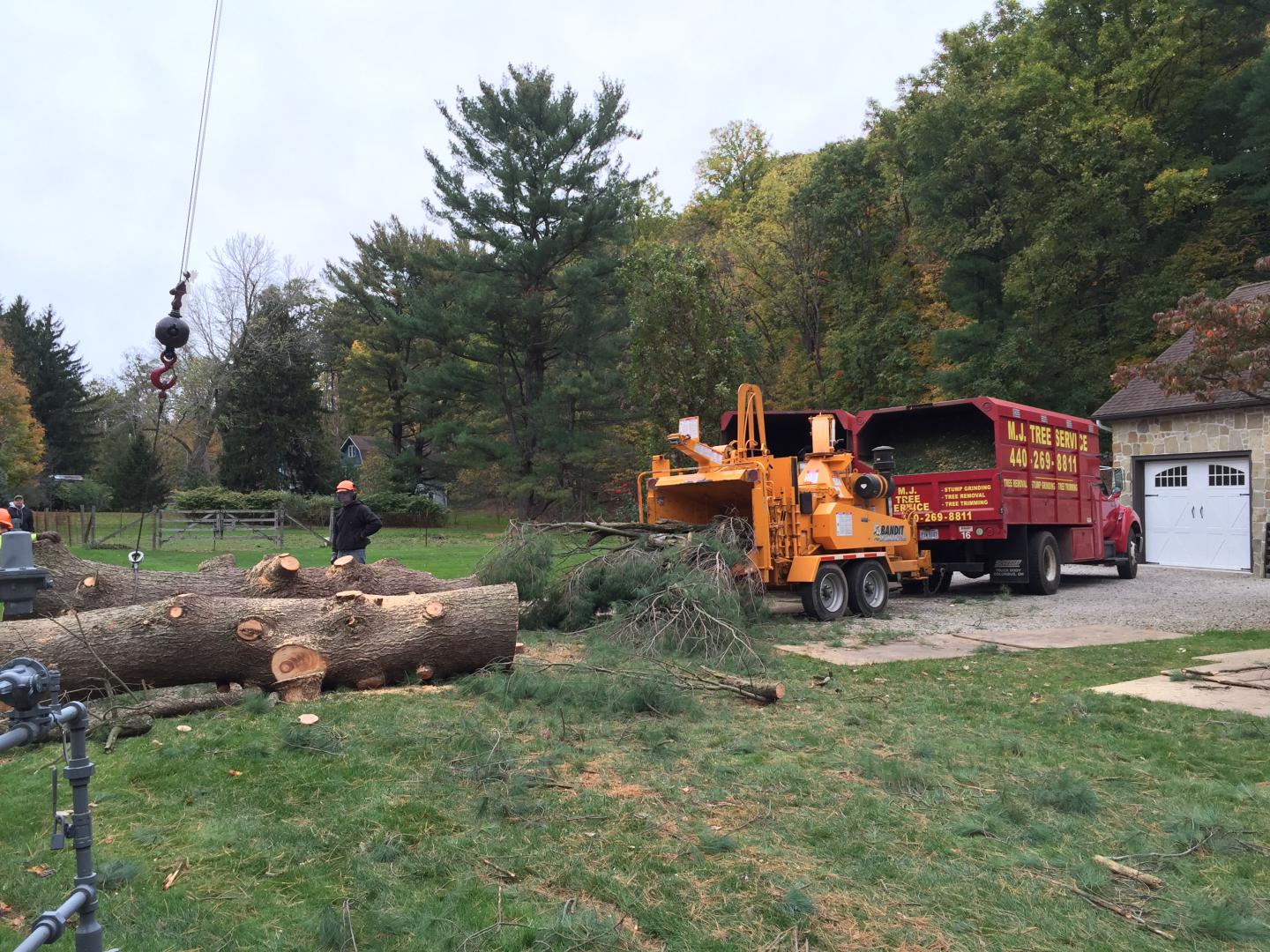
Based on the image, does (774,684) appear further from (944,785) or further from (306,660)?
(306,660)

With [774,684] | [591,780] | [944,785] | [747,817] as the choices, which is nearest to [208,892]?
[591,780]

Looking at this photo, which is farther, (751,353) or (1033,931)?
(751,353)

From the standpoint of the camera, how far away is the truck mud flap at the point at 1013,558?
1514 cm

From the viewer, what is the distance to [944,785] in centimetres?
478

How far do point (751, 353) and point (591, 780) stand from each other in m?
26.5

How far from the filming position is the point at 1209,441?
20.0 metres

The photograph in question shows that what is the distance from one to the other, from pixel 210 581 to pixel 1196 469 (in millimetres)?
20051

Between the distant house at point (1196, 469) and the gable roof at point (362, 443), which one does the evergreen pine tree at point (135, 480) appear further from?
the distant house at point (1196, 469)

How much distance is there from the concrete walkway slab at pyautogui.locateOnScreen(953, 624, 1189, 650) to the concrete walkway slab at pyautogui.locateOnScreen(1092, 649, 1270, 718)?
1.71 meters

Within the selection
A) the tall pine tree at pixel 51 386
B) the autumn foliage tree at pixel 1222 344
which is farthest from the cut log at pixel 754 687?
the tall pine tree at pixel 51 386

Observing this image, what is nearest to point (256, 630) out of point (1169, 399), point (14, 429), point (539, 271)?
point (1169, 399)

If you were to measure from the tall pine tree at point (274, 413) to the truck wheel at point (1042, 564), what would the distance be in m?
36.8

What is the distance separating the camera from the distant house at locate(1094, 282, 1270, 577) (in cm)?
1909

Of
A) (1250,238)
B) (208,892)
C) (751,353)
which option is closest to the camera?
(208,892)
